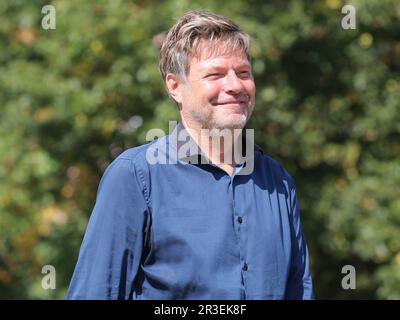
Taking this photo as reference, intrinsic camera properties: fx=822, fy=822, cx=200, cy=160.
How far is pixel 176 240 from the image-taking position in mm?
2332

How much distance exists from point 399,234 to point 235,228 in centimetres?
434

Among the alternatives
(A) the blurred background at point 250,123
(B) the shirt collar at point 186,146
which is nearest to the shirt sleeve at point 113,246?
(B) the shirt collar at point 186,146

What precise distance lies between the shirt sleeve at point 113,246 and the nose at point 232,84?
0.42 meters

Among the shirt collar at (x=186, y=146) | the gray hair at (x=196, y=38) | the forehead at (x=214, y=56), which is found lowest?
the shirt collar at (x=186, y=146)

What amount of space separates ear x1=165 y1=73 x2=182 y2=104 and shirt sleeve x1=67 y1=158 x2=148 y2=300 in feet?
1.24

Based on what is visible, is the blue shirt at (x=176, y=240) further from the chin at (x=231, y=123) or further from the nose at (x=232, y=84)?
the nose at (x=232, y=84)

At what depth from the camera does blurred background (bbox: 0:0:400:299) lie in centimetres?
648

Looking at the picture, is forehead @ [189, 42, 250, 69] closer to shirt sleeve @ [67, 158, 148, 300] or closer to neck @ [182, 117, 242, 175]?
neck @ [182, 117, 242, 175]

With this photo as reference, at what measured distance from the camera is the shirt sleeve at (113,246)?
233cm

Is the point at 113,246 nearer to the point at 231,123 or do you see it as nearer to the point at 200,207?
the point at 200,207

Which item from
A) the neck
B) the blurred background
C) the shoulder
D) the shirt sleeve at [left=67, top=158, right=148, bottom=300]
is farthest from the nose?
the blurred background

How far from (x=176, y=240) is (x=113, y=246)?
0.59 feet

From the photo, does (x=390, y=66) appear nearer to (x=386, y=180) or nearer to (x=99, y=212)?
(x=386, y=180)
